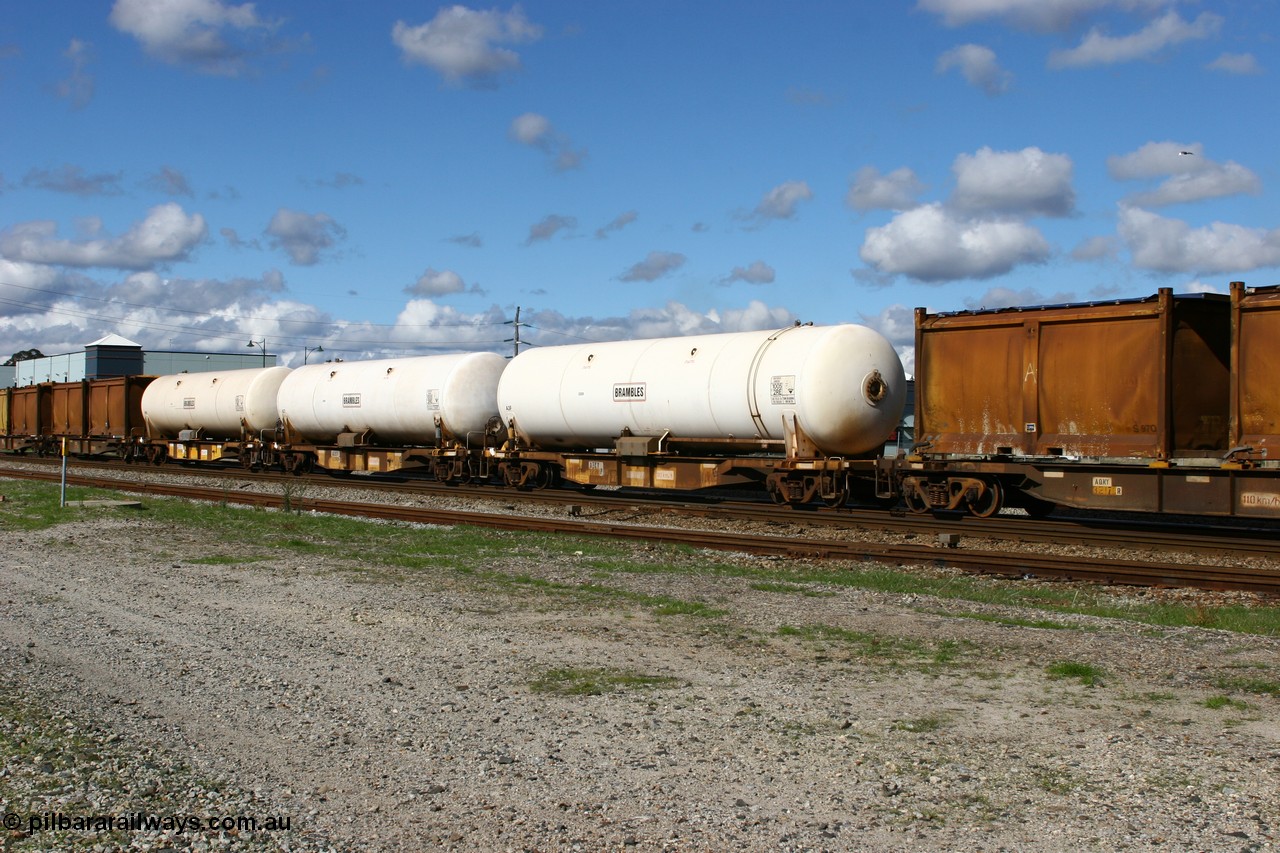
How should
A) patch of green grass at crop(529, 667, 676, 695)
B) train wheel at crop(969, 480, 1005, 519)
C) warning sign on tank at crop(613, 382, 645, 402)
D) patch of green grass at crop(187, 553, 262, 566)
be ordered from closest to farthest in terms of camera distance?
patch of green grass at crop(529, 667, 676, 695)
patch of green grass at crop(187, 553, 262, 566)
train wheel at crop(969, 480, 1005, 519)
warning sign on tank at crop(613, 382, 645, 402)

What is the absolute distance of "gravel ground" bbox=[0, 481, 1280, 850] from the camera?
197 inches

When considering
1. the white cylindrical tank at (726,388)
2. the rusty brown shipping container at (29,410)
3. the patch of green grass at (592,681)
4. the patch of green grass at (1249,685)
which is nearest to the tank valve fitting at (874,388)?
the white cylindrical tank at (726,388)

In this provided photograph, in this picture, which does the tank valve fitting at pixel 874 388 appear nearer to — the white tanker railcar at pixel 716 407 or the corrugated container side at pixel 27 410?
the white tanker railcar at pixel 716 407

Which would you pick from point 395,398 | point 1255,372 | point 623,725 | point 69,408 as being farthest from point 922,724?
point 69,408

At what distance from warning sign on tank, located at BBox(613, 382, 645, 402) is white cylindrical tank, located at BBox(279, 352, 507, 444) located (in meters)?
5.54

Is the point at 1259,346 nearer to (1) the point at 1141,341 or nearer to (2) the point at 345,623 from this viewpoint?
(1) the point at 1141,341

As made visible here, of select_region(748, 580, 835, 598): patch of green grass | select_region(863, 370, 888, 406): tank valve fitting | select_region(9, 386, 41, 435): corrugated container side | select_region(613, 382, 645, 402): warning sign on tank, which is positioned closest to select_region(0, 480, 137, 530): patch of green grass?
select_region(613, 382, 645, 402): warning sign on tank

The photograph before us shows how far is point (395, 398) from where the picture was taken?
28453 mm

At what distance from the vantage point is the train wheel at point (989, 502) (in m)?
18.1

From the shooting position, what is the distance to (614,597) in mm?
11250

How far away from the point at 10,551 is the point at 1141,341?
16997mm

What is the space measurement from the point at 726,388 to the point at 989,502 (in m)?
5.33

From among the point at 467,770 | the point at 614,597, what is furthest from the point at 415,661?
the point at 614,597

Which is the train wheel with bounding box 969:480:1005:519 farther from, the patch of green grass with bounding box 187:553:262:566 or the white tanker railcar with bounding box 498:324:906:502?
the patch of green grass with bounding box 187:553:262:566
